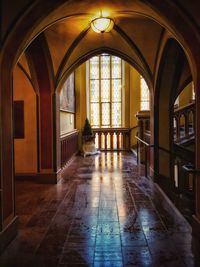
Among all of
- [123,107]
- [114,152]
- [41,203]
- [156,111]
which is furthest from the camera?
[123,107]

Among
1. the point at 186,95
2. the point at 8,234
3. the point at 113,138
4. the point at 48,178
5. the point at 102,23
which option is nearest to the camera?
the point at 8,234

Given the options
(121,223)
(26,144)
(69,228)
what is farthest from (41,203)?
(26,144)

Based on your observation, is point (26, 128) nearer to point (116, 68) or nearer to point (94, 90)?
point (94, 90)

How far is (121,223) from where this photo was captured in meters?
3.50

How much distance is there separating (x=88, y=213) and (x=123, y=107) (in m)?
8.21

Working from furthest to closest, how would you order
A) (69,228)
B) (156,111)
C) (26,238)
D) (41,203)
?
(156,111) < (41,203) < (69,228) < (26,238)

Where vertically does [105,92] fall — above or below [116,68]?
below

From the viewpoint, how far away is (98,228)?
3.33m

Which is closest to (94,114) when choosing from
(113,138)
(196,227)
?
(113,138)

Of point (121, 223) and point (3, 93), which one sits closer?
point (3, 93)

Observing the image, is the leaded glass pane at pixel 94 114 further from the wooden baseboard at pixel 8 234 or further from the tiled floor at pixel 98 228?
the wooden baseboard at pixel 8 234

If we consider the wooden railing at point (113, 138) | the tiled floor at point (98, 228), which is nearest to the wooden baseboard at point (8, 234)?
the tiled floor at point (98, 228)

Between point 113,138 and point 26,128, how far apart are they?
5.94 meters

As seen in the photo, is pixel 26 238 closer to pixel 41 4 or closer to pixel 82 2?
pixel 41 4
